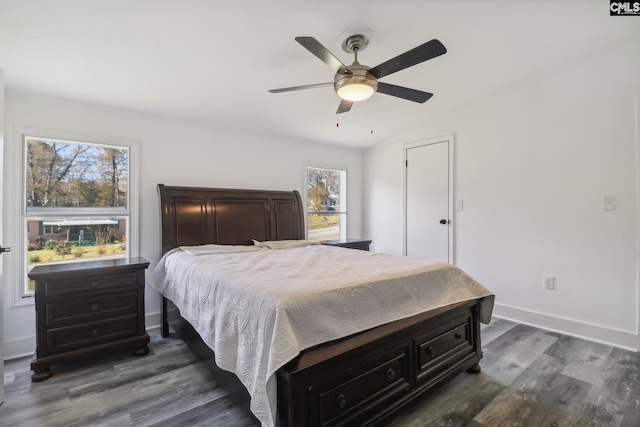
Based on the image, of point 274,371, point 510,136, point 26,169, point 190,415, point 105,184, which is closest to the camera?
point 274,371

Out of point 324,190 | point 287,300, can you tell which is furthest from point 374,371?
point 324,190

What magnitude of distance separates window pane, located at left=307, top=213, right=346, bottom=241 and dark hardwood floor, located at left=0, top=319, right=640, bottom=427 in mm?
2486

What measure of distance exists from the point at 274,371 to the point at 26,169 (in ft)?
9.34

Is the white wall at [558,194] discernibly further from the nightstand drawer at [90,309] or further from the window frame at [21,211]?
the window frame at [21,211]

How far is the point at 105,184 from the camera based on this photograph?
9.75ft

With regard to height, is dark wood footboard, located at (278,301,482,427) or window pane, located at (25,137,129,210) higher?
window pane, located at (25,137,129,210)

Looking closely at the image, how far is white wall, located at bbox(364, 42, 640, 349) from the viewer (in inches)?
106

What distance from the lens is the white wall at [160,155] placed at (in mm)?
2541

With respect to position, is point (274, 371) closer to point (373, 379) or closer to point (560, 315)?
point (373, 379)

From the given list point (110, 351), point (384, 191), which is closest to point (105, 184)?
point (110, 351)

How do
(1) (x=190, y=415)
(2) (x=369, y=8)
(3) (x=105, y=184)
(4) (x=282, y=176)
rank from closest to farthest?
(1) (x=190, y=415) → (2) (x=369, y=8) → (3) (x=105, y=184) → (4) (x=282, y=176)

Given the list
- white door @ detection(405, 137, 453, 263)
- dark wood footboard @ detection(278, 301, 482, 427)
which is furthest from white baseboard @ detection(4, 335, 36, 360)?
white door @ detection(405, 137, 453, 263)

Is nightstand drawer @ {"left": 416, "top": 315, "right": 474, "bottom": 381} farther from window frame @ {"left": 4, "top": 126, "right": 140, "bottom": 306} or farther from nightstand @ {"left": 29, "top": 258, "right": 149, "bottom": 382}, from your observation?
window frame @ {"left": 4, "top": 126, "right": 140, "bottom": 306}

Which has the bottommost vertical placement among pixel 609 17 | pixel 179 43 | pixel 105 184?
pixel 105 184
